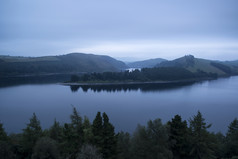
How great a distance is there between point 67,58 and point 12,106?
77.0 metres

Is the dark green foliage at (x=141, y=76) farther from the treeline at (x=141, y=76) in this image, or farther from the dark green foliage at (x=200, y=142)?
the dark green foliage at (x=200, y=142)

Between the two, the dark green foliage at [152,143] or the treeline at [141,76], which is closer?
the dark green foliage at [152,143]

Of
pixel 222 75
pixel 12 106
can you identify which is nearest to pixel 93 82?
pixel 12 106

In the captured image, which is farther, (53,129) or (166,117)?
(166,117)

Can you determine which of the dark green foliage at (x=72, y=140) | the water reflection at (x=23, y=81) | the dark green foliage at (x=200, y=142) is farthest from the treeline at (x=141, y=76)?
the dark green foliage at (x=200, y=142)

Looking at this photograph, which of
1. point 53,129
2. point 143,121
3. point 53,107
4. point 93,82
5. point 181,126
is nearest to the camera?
point 181,126

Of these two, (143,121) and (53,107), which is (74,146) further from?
(53,107)

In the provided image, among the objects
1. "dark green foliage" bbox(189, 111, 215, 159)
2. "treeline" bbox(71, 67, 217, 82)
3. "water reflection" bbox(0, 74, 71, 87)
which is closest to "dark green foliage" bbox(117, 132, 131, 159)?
"dark green foliage" bbox(189, 111, 215, 159)

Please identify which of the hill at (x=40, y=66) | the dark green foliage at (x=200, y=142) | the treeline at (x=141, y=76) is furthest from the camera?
the hill at (x=40, y=66)

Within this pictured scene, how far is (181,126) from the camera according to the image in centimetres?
707

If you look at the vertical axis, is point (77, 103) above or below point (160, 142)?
below

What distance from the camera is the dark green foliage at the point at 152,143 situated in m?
6.07

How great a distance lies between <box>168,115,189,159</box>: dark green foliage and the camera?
687 centimetres

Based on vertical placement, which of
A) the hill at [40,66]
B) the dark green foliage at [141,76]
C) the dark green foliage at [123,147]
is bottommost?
the dark green foliage at [123,147]
